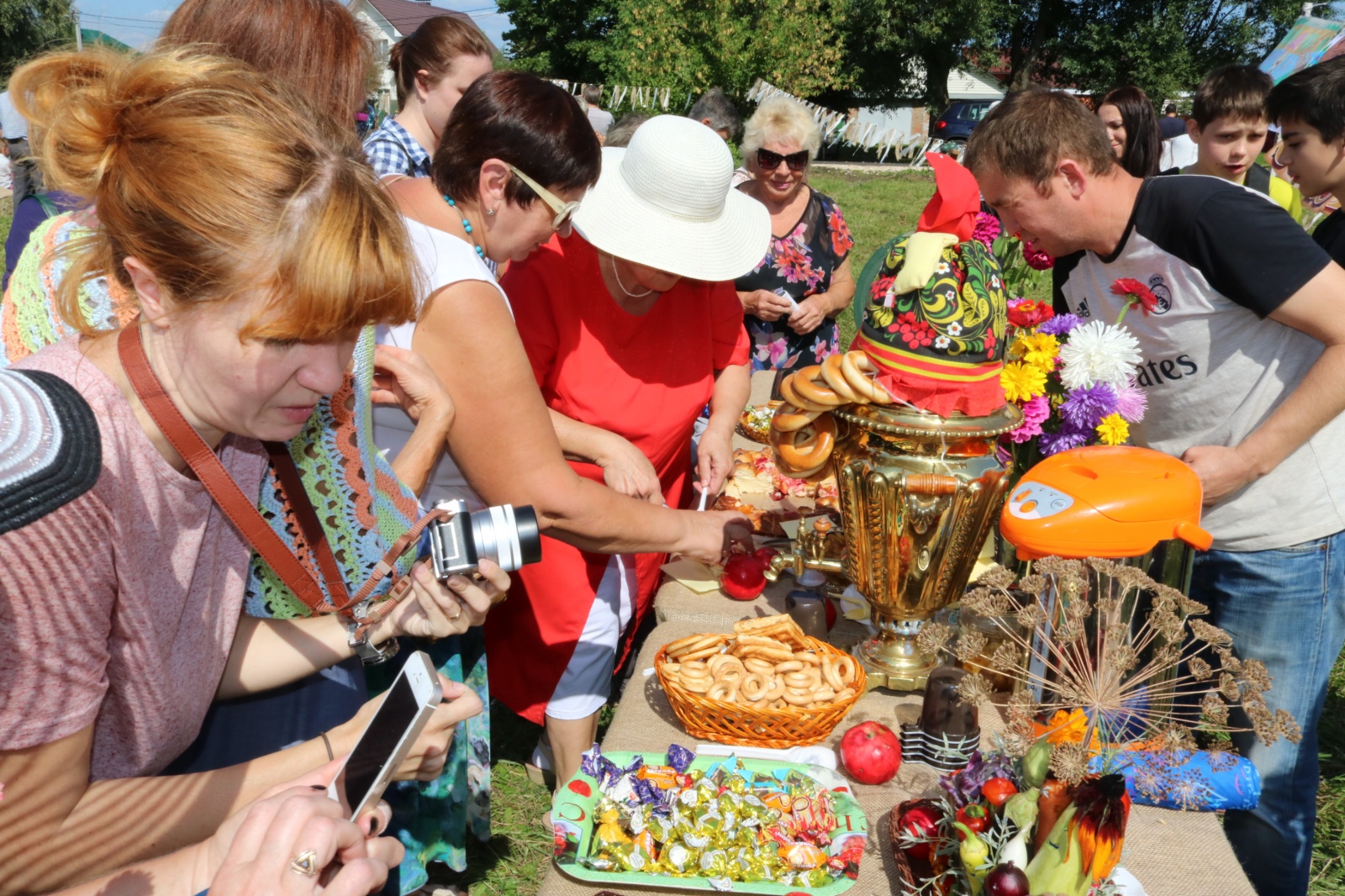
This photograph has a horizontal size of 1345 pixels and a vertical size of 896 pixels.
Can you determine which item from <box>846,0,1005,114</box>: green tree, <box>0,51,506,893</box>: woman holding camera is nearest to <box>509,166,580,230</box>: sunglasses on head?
<box>0,51,506,893</box>: woman holding camera

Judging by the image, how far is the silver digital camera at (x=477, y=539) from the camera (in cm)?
138

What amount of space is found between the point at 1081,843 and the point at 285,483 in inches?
47.7

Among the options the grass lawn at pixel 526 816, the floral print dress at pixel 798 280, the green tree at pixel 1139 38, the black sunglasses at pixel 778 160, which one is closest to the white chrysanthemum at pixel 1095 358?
the grass lawn at pixel 526 816

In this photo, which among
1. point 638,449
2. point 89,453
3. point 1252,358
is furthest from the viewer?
point 638,449

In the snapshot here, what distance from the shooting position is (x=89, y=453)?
3.15 feet

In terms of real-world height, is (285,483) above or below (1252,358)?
below

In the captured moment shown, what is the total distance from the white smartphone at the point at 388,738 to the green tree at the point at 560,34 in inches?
1254

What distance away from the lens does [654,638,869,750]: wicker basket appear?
1.54m

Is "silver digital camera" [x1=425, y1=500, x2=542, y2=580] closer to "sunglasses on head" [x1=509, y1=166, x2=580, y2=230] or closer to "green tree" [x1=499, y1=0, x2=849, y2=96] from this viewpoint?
"sunglasses on head" [x1=509, y1=166, x2=580, y2=230]

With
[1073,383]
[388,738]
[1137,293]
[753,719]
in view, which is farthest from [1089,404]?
[388,738]

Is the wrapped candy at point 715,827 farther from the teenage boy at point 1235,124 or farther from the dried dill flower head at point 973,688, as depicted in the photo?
the teenage boy at point 1235,124

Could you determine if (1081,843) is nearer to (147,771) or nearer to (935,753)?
(935,753)

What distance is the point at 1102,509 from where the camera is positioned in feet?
4.58

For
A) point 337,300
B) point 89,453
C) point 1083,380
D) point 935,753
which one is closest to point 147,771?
point 89,453
